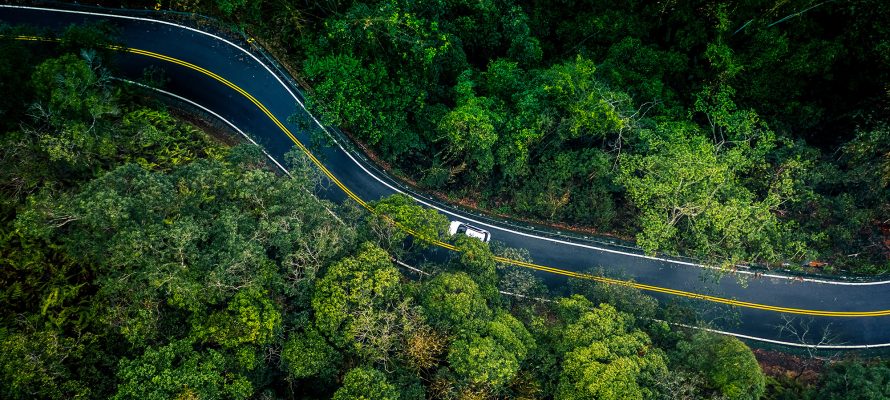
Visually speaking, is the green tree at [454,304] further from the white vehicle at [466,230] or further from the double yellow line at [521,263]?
the white vehicle at [466,230]

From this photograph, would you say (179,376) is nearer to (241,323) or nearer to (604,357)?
(241,323)

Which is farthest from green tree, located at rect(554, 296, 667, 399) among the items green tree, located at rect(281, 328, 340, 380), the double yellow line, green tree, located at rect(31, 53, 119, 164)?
green tree, located at rect(31, 53, 119, 164)

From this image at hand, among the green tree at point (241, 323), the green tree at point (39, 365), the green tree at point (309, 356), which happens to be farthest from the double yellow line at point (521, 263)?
the green tree at point (39, 365)

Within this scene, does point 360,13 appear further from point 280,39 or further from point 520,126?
point 520,126

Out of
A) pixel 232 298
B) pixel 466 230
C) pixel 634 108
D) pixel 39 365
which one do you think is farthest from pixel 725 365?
pixel 39 365

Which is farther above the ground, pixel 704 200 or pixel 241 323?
pixel 704 200

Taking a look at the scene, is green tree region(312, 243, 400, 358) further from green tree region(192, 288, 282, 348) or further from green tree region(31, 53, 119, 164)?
green tree region(31, 53, 119, 164)

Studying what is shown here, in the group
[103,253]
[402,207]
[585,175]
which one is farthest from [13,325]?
[585,175]

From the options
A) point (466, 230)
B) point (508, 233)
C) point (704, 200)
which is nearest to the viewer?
point (704, 200)

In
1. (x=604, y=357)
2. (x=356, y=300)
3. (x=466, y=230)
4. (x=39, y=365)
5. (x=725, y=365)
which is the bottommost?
(x=39, y=365)
